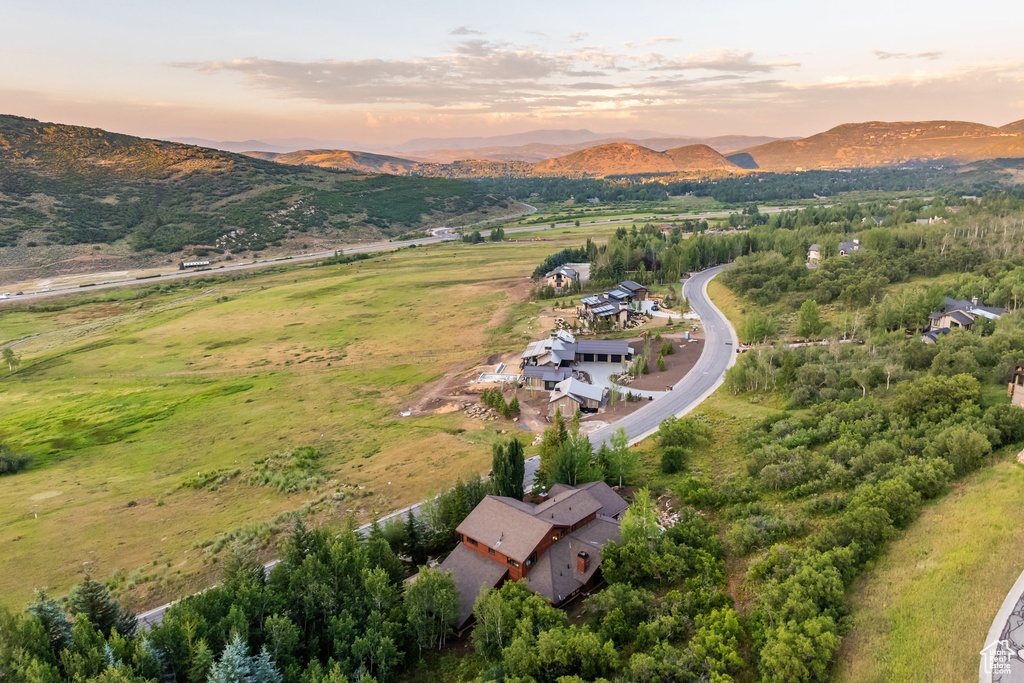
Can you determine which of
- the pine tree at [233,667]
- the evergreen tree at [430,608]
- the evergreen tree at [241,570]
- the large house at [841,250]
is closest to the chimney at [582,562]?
the evergreen tree at [430,608]

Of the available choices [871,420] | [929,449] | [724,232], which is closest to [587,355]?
[871,420]

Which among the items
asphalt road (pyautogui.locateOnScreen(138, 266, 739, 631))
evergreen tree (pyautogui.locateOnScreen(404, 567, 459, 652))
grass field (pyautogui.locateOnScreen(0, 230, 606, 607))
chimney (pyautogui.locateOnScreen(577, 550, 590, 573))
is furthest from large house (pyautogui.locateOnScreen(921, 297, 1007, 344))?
evergreen tree (pyautogui.locateOnScreen(404, 567, 459, 652))

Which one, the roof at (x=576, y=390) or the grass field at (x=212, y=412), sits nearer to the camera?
the grass field at (x=212, y=412)

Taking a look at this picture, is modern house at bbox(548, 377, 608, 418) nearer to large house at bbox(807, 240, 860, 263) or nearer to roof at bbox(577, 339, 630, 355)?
roof at bbox(577, 339, 630, 355)

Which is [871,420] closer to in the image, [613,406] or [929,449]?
[929,449]

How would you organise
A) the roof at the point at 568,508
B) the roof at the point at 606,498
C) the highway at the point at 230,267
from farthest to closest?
the highway at the point at 230,267
the roof at the point at 606,498
the roof at the point at 568,508

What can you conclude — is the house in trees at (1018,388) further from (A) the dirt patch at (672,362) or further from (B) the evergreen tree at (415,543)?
(B) the evergreen tree at (415,543)

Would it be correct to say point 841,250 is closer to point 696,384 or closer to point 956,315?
point 956,315

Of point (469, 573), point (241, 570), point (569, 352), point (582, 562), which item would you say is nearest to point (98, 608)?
point (241, 570)
